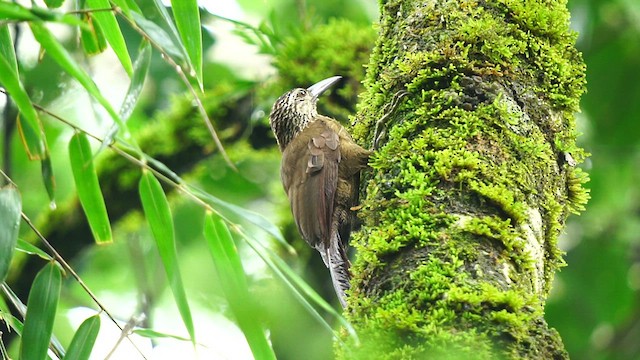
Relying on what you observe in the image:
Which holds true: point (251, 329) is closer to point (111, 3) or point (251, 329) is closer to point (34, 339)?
point (34, 339)

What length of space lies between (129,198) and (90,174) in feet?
8.18

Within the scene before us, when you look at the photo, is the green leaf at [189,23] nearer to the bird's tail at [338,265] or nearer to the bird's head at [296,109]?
the bird's tail at [338,265]

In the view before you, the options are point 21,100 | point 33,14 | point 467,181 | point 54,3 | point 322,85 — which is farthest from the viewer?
point 322,85

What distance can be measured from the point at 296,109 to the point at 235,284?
2126 millimetres

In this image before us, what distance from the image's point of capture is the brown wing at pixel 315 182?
349 cm

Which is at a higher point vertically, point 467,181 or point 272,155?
point 272,155

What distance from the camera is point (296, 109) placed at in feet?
14.1

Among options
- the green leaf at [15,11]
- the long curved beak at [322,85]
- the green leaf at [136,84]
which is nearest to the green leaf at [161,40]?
the green leaf at [136,84]

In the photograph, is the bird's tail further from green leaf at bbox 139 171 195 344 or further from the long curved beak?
the long curved beak

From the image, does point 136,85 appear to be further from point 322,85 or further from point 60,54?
point 322,85

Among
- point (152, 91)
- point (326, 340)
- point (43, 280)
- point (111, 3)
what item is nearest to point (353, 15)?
point (152, 91)

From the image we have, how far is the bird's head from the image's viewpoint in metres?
4.26

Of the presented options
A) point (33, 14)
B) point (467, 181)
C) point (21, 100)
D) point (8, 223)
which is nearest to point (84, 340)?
point (8, 223)

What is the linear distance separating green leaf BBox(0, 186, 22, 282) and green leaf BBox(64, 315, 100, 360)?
0.35 m
